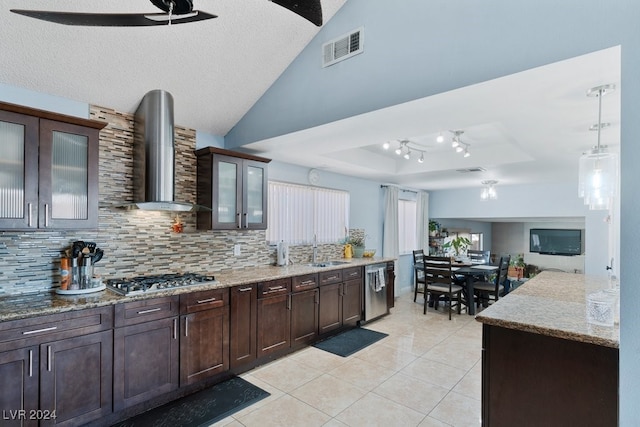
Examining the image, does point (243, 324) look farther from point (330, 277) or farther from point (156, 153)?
point (156, 153)

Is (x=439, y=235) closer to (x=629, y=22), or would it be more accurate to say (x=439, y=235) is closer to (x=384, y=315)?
(x=384, y=315)

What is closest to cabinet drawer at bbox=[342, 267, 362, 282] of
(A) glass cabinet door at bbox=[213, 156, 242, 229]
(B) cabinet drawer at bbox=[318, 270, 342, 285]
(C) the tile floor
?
(B) cabinet drawer at bbox=[318, 270, 342, 285]

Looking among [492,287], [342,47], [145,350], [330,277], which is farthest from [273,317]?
[492,287]

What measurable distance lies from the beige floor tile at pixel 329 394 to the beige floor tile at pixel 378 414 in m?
0.08

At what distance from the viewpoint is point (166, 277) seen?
2957 mm

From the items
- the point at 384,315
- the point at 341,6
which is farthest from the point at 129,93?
the point at 384,315

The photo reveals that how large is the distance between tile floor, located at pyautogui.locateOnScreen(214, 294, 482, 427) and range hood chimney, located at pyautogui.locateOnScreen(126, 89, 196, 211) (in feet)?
6.04

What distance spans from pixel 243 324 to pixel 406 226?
4.81 meters

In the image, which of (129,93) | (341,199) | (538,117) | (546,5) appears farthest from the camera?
(341,199)

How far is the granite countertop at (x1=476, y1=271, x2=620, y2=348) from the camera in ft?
5.44

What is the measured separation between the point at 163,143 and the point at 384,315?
12.9ft

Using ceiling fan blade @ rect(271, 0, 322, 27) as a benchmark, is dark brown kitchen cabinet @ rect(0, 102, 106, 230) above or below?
below

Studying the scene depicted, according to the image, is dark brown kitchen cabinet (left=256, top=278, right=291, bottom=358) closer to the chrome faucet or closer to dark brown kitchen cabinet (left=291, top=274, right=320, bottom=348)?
dark brown kitchen cabinet (left=291, top=274, right=320, bottom=348)

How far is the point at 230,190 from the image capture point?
3500 mm
